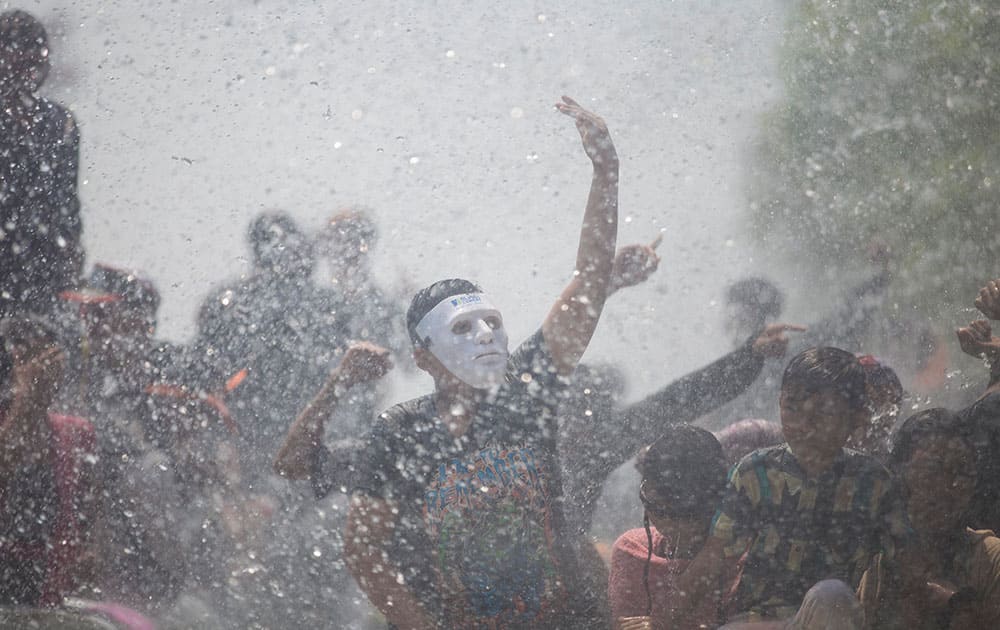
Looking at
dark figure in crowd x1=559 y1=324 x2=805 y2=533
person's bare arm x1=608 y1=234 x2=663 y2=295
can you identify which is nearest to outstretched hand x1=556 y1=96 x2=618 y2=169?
person's bare arm x1=608 y1=234 x2=663 y2=295

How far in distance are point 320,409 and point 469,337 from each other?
52cm

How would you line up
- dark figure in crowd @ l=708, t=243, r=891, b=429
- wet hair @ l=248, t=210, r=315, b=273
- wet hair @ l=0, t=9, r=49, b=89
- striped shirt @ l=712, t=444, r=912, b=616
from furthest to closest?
dark figure in crowd @ l=708, t=243, r=891, b=429 < wet hair @ l=248, t=210, r=315, b=273 < wet hair @ l=0, t=9, r=49, b=89 < striped shirt @ l=712, t=444, r=912, b=616

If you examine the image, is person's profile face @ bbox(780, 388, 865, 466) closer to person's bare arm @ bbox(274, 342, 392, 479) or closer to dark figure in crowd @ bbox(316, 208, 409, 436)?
person's bare arm @ bbox(274, 342, 392, 479)

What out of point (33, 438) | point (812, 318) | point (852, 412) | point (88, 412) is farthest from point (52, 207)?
point (812, 318)

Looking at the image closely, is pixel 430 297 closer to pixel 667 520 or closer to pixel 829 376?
pixel 667 520

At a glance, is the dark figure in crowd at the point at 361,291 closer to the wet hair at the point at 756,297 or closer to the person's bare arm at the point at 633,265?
the person's bare arm at the point at 633,265

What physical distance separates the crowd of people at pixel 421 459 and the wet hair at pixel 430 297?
0.04 feet

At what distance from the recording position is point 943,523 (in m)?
2.65

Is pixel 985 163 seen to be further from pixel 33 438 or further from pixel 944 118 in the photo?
pixel 33 438

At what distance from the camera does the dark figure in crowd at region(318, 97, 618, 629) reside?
8.48 ft

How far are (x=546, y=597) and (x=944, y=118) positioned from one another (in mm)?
6854

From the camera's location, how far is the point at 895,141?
7691mm

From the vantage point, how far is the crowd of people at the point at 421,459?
2.49 meters

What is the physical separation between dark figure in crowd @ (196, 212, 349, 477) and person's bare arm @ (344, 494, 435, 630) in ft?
3.70
